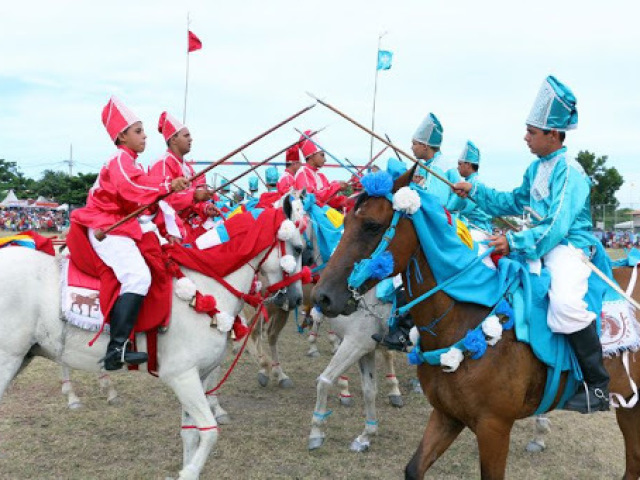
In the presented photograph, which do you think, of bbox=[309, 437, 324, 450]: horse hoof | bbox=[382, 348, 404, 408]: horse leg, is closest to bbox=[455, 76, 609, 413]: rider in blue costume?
bbox=[309, 437, 324, 450]: horse hoof

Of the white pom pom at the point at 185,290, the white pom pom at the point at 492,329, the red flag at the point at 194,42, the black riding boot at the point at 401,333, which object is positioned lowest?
the black riding boot at the point at 401,333

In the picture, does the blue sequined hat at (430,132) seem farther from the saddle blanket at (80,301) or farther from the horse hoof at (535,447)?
the saddle blanket at (80,301)

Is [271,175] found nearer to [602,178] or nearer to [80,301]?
[80,301]

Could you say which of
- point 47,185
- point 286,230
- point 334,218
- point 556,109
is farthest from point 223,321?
point 47,185

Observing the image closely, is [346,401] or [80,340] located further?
[346,401]

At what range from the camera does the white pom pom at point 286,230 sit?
17.8 feet

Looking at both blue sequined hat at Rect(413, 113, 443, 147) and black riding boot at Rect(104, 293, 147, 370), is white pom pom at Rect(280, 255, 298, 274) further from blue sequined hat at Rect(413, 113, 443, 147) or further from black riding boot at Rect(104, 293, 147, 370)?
blue sequined hat at Rect(413, 113, 443, 147)

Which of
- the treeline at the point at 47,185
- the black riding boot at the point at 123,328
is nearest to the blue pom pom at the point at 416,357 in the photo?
the black riding boot at the point at 123,328

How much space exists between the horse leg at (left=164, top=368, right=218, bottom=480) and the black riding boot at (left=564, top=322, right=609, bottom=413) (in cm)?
281

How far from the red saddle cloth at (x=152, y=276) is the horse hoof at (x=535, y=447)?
4.33 m

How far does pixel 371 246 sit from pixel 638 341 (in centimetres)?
242

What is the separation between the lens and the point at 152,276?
496 centimetres

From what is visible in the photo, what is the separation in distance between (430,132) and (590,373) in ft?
13.6

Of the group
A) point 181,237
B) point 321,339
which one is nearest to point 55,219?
point 321,339
